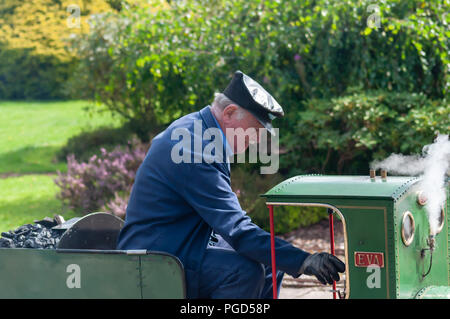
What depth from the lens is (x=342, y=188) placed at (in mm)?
2762

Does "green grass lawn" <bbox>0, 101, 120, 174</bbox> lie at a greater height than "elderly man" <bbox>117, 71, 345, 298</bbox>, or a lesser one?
lesser

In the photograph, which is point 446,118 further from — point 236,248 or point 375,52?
point 236,248

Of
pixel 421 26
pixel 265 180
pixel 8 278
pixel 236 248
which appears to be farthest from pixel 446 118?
pixel 8 278

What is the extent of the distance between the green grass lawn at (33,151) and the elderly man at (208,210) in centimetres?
510

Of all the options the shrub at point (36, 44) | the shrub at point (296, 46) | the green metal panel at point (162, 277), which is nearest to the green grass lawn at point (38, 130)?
the shrub at point (36, 44)

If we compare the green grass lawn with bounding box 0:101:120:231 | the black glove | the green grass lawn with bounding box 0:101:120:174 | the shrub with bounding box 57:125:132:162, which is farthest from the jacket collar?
the green grass lawn with bounding box 0:101:120:174

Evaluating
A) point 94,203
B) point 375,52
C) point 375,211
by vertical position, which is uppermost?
point 375,52

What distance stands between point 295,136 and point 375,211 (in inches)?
199

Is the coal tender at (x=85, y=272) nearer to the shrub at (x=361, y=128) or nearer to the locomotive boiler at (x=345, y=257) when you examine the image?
the locomotive boiler at (x=345, y=257)

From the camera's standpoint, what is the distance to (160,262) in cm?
295

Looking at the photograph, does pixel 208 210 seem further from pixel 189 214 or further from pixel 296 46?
pixel 296 46

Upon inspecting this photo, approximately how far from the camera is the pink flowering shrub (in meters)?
7.32

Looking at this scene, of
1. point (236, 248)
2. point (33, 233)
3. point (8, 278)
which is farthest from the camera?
point (33, 233)

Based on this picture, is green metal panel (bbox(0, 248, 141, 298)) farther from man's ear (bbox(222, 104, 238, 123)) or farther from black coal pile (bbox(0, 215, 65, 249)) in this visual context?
man's ear (bbox(222, 104, 238, 123))
